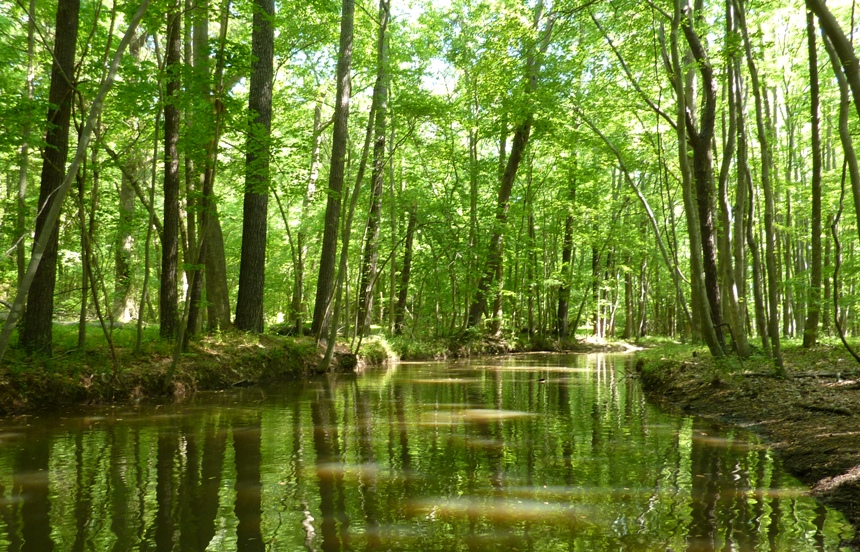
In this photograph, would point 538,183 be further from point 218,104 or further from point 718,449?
point 718,449

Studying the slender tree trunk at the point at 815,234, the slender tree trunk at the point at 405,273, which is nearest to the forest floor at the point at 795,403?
the slender tree trunk at the point at 815,234

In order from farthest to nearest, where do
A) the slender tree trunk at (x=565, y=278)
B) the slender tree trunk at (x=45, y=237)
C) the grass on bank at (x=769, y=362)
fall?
the slender tree trunk at (x=565, y=278) → the grass on bank at (x=769, y=362) → the slender tree trunk at (x=45, y=237)

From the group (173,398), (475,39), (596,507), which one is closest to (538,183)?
(475,39)

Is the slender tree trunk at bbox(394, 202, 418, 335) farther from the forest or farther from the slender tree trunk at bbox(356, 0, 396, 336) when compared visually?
the slender tree trunk at bbox(356, 0, 396, 336)

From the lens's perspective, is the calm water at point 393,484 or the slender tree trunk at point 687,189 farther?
the slender tree trunk at point 687,189

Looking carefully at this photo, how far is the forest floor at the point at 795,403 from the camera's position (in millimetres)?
4496

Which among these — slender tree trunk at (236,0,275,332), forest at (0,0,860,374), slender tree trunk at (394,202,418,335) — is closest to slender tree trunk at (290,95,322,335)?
forest at (0,0,860,374)

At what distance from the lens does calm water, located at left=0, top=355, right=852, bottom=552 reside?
341 centimetres

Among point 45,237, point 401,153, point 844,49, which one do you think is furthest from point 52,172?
point 401,153

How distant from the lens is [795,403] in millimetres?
7129

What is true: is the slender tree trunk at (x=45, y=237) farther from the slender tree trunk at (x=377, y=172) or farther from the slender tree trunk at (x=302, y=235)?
the slender tree trunk at (x=302, y=235)

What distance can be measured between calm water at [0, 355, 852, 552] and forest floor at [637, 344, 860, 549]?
0.25m

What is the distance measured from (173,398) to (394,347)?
1009cm

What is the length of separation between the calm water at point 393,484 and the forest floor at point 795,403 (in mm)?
248
